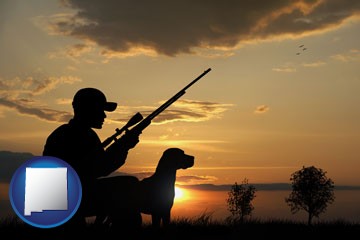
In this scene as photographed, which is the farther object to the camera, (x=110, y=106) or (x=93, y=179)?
(x=110, y=106)

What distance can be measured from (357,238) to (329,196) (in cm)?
1164

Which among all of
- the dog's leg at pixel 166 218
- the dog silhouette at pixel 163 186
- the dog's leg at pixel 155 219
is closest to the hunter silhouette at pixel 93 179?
the dog silhouette at pixel 163 186

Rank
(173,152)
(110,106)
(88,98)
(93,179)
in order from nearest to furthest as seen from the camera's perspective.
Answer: (93,179), (88,98), (110,106), (173,152)

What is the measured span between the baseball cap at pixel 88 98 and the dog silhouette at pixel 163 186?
4328 mm

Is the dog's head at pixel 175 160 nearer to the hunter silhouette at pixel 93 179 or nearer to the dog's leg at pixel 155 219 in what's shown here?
the dog's leg at pixel 155 219

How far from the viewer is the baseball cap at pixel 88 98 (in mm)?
8094

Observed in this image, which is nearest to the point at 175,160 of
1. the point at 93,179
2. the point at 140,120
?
the point at 140,120

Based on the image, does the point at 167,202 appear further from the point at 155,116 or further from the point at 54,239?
the point at 54,239

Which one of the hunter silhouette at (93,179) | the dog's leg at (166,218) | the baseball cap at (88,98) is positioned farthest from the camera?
the dog's leg at (166,218)

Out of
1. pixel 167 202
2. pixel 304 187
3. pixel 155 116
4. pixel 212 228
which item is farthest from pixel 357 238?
pixel 304 187

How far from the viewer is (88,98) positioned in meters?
8.12

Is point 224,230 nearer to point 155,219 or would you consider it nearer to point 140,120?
point 155,219

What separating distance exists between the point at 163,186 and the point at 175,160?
40.9 inches

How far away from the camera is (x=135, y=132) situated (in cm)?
902
